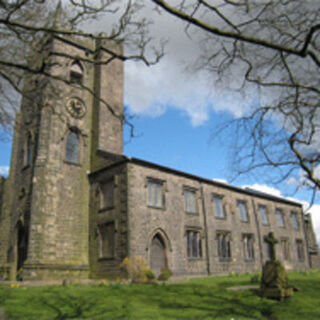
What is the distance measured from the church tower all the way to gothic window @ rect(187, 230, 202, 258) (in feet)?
23.1

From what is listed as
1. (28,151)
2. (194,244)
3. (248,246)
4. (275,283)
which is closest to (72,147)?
(28,151)

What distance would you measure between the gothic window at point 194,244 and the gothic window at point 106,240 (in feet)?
18.5

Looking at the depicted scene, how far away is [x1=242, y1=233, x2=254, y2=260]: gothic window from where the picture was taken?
2804cm

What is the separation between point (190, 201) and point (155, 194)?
12.3 ft

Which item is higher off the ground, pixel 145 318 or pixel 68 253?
pixel 68 253

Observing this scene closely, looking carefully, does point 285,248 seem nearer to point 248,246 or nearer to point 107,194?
point 248,246

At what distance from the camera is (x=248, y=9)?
7.39m

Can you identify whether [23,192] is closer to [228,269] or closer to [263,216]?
[228,269]

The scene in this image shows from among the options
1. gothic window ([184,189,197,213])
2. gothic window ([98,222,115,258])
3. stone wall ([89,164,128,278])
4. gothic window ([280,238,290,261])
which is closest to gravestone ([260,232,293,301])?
stone wall ([89,164,128,278])

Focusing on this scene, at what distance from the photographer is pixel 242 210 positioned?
2994 centimetres

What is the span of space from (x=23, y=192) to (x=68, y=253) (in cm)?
531

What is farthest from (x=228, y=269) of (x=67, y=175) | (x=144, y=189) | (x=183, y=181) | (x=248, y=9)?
(x=248, y=9)

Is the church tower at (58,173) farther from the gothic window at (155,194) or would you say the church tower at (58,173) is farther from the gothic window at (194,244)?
the gothic window at (194,244)

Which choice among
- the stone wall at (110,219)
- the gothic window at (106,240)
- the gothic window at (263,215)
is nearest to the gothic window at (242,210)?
the gothic window at (263,215)
